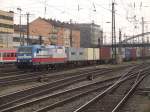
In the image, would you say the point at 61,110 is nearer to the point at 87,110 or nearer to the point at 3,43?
the point at 87,110

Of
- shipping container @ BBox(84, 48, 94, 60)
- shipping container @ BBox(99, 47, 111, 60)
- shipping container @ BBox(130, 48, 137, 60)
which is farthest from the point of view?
shipping container @ BBox(130, 48, 137, 60)

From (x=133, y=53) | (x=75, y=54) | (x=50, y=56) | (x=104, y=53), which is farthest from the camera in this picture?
(x=133, y=53)

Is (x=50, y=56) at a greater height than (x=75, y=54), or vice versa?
(x=75, y=54)

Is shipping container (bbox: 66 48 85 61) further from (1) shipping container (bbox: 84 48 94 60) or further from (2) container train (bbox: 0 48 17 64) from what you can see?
(2) container train (bbox: 0 48 17 64)

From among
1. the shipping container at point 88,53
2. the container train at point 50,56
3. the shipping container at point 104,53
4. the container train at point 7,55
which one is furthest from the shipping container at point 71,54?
the shipping container at point 104,53

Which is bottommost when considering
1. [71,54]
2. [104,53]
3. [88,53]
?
[71,54]

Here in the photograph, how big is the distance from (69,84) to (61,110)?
36.7 feet

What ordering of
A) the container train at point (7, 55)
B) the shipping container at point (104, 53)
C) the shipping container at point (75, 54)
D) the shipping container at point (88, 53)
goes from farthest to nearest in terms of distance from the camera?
1. the shipping container at point (104, 53)
2. the shipping container at point (88, 53)
3. the container train at point (7, 55)
4. the shipping container at point (75, 54)

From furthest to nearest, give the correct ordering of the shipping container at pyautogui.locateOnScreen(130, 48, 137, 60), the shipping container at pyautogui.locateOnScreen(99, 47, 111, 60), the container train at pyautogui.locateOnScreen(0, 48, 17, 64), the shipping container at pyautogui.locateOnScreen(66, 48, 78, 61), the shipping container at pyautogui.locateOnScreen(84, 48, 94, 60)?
the shipping container at pyautogui.locateOnScreen(130, 48, 137, 60) < the shipping container at pyautogui.locateOnScreen(99, 47, 111, 60) < the shipping container at pyautogui.locateOnScreen(84, 48, 94, 60) < the container train at pyautogui.locateOnScreen(0, 48, 17, 64) < the shipping container at pyautogui.locateOnScreen(66, 48, 78, 61)

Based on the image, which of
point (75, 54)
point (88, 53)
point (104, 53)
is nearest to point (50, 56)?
point (75, 54)

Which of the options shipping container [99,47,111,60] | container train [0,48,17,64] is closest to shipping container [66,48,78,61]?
container train [0,48,17,64]

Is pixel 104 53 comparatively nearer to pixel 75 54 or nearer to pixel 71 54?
pixel 75 54

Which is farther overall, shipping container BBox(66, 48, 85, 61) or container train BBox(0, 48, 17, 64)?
container train BBox(0, 48, 17, 64)

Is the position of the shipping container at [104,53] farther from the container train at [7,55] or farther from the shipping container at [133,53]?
the shipping container at [133,53]
